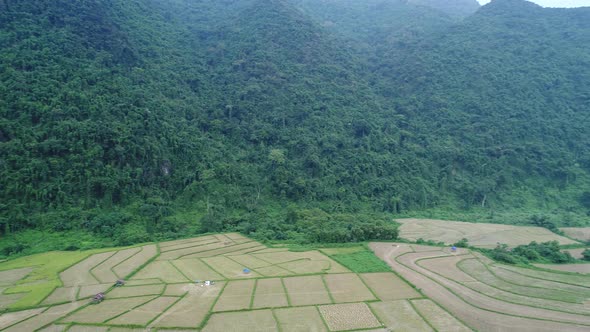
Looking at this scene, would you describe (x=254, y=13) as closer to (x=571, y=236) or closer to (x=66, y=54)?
(x=66, y=54)

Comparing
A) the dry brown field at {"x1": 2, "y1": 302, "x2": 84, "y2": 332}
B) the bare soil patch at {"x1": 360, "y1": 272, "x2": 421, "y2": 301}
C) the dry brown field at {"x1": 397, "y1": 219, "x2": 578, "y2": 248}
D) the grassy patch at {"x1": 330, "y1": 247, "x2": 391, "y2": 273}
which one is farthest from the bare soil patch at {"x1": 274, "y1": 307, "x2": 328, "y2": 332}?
the dry brown field at {"x1": 397, "y1": 219, "x2": 578, "y2": 248}

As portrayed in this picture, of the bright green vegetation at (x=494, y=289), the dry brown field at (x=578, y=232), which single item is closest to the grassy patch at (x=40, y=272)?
the bright green vegetation at (x=494, y=289)

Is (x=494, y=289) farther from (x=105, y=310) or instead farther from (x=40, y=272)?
(x=40, y=272)

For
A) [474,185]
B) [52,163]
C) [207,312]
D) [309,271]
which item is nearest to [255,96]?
[52,163]

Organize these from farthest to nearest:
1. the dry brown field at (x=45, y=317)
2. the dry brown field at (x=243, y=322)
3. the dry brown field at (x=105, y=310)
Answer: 1. the dry brown field at (x=105, y=310)
2. the dry brown field at (x=243, y=322)
3. the dry brown field at (x=45, y=317)

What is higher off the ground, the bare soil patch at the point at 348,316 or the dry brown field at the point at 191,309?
the dry brown field at the point at 191,309

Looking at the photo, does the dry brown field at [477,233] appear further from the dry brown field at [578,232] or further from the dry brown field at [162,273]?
the dry brown field at [162,273]

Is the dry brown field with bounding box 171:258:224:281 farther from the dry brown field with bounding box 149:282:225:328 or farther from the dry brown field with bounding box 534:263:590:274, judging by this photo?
the dry brown field with bounding box 534:263:590:274
